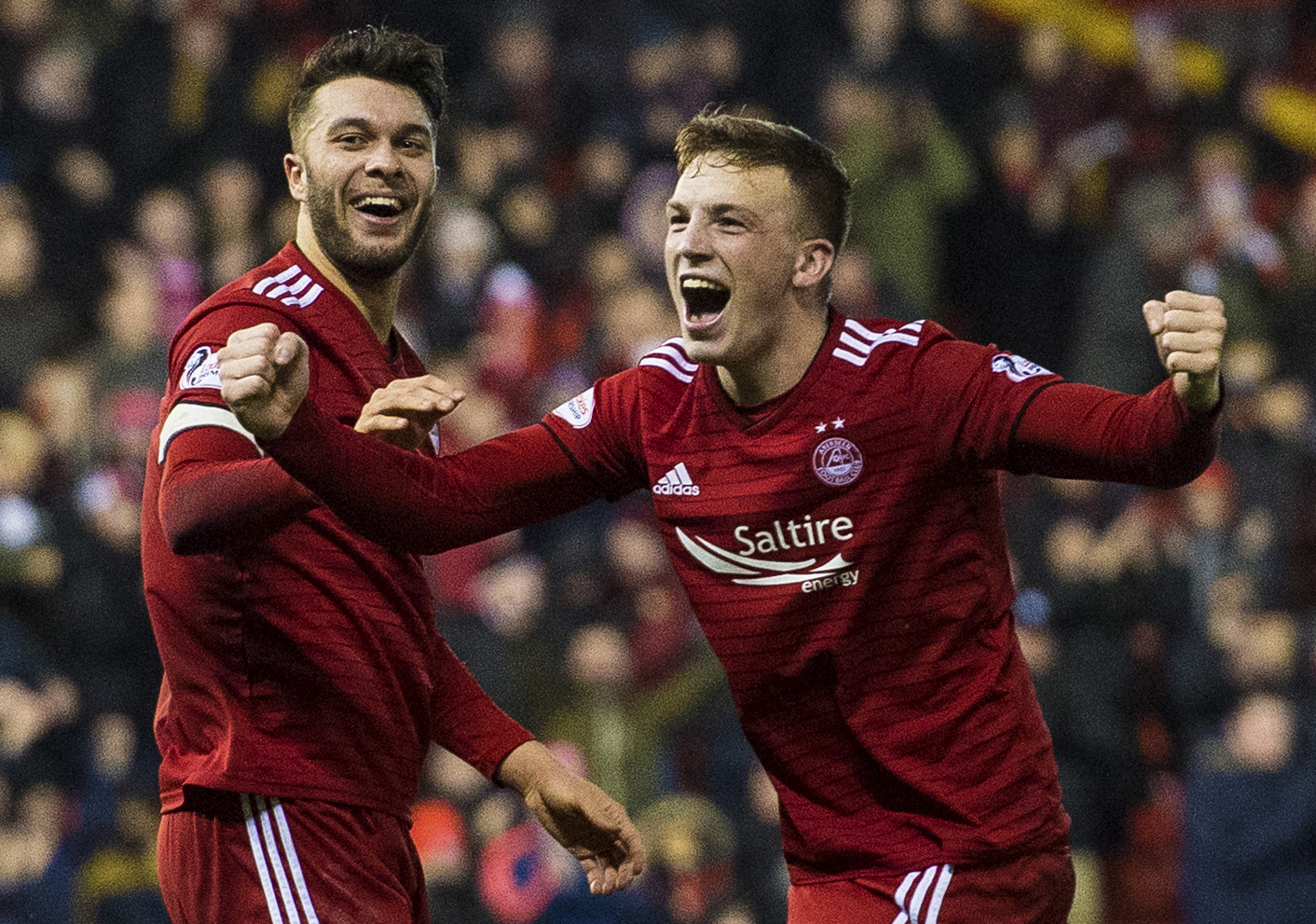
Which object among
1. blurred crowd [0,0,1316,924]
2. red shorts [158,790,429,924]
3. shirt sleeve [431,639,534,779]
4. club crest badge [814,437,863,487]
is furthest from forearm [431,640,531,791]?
blurred crowd [0,0,1316,924]

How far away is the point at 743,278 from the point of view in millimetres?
3727

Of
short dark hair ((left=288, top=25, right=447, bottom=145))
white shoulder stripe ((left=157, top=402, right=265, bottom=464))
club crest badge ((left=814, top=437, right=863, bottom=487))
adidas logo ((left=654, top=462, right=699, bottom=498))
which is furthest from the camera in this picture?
short dark hair ((left=288, top=25, right=447, bottom=145))

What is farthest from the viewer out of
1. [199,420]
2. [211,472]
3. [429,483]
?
[429,483]

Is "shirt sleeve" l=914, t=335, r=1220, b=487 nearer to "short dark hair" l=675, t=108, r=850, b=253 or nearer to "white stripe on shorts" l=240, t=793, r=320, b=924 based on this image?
"short dark hair" l=675, t=108, r=850, b=253

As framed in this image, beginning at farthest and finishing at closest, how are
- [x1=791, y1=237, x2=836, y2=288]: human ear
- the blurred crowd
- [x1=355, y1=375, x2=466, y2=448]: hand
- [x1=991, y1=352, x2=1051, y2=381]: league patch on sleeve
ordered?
the blurred crowd → [x1=791, y1=237, x2=836, y2=288]: human ear → [x1=991, y1=352, x2=1051, y2=381]: league patch on sleeve → [x1=355, y1=375, x2=466, y2=448]: hand

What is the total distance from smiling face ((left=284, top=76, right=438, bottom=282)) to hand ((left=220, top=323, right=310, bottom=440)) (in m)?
0.70

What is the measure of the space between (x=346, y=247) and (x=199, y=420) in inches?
23.7

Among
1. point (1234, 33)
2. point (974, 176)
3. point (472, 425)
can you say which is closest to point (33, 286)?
point (472, 425)

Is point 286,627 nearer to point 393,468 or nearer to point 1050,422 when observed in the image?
point 393,468

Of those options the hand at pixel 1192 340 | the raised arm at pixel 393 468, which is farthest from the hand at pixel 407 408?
the hand at pixel 1192 340

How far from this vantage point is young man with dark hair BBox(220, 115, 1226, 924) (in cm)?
352

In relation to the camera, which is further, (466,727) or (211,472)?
(466,727)

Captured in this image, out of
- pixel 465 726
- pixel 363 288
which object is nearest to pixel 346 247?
pixel 363 288

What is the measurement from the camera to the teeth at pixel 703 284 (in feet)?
12.3
